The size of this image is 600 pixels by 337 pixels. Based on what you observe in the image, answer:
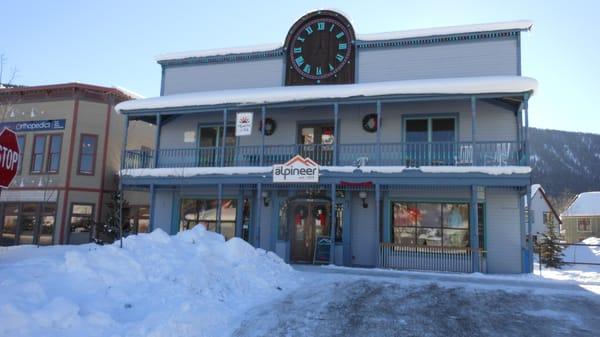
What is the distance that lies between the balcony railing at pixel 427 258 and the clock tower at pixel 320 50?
638 centimetres

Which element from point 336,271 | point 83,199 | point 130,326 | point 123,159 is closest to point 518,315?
point 336,271

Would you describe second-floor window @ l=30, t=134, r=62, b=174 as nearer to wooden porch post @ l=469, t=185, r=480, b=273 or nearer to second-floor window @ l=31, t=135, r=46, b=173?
second-floor window @ l=31, t=135, r=46, b=173

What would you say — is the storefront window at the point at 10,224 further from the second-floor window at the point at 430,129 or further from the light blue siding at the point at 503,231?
the light blue siding at the point at 503,231

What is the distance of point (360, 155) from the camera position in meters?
15.7

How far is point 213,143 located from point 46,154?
27.4 feet

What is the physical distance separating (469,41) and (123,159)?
12759mm

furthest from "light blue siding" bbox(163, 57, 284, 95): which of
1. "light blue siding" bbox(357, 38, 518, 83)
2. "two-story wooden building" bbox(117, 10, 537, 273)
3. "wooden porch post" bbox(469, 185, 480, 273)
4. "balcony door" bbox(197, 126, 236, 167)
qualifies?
"wooden porch post" bbox(469, 185, 480, 273)

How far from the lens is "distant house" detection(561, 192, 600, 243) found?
49.1 meters

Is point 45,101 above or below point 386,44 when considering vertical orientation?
below

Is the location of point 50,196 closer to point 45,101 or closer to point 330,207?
point 45,101

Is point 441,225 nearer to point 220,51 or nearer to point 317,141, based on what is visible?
point 317,141

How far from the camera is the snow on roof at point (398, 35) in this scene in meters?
14.8

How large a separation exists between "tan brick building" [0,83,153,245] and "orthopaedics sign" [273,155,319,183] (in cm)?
1040

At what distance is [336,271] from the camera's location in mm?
12680
